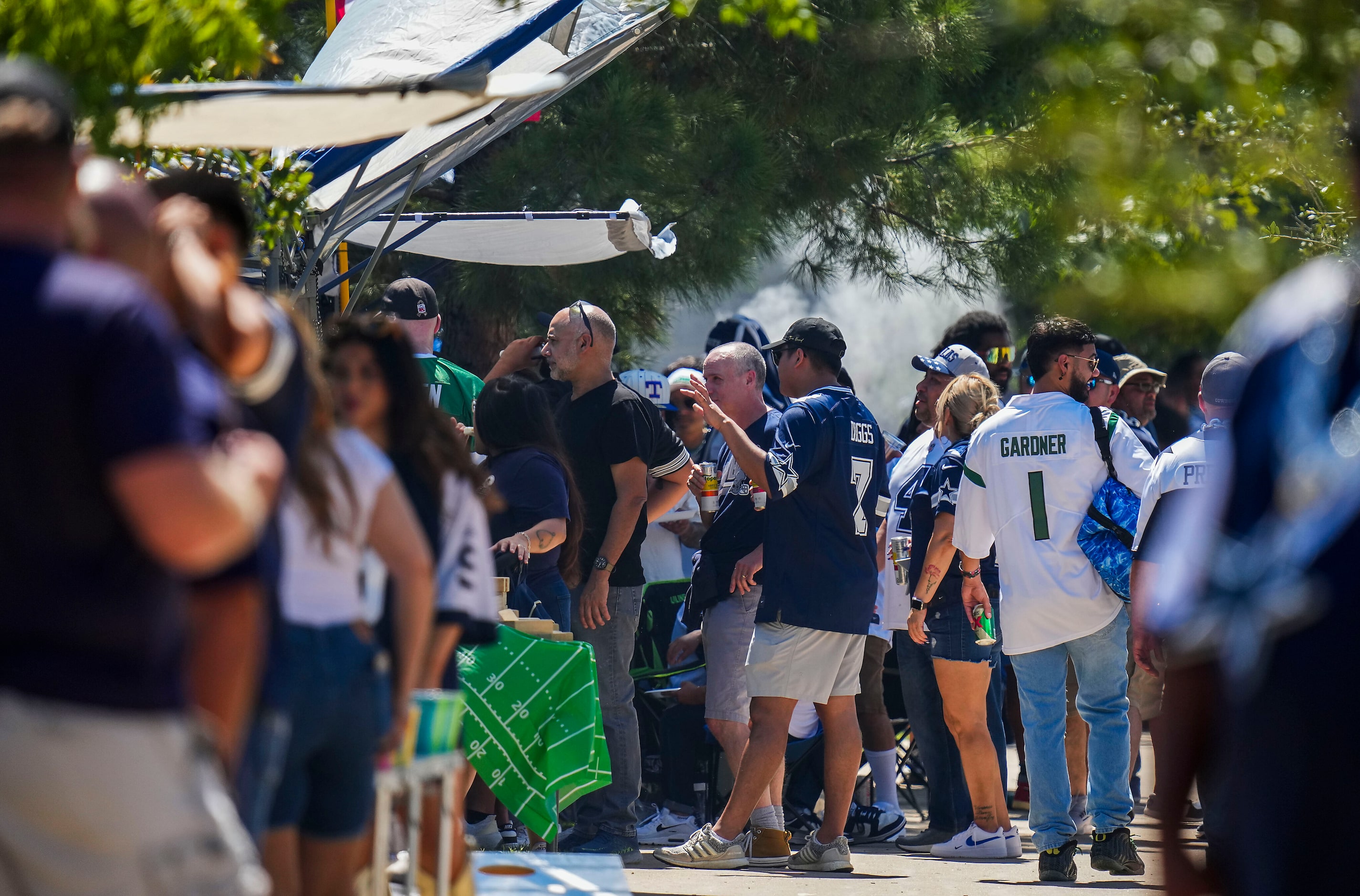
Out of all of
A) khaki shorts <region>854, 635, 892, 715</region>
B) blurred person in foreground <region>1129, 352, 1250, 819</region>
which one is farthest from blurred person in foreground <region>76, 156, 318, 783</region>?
khaki shorts <region>854, 635, 892, 715</region>

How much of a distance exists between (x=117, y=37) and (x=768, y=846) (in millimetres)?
4722

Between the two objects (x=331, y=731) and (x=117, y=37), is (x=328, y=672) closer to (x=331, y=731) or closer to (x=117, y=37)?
(x=331, y=731)

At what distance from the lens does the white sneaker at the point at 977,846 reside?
24.0ft

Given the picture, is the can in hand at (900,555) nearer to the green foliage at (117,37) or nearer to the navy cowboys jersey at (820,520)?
the navy cowboys jersey at (820,520)

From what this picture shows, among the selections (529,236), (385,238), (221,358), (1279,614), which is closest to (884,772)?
(529,236)

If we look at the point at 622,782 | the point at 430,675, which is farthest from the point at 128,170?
the point at 622,782

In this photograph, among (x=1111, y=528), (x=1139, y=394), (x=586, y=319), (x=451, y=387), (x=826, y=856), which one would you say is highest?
(x=586, y=319)

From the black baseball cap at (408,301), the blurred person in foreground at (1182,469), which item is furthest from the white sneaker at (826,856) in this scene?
the black baseball cap at (408,301)

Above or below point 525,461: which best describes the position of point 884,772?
below

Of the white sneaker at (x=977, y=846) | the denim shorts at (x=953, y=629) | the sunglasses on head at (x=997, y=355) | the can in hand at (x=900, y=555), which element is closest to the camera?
the denim shorts at (x=953, y=629)

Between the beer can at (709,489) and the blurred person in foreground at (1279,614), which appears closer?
the blurred person in foreground at (1279,614)

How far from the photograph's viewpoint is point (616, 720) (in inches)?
279

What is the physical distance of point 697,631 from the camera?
821cm

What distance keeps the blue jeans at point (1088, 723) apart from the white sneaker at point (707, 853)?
4.08 ft
